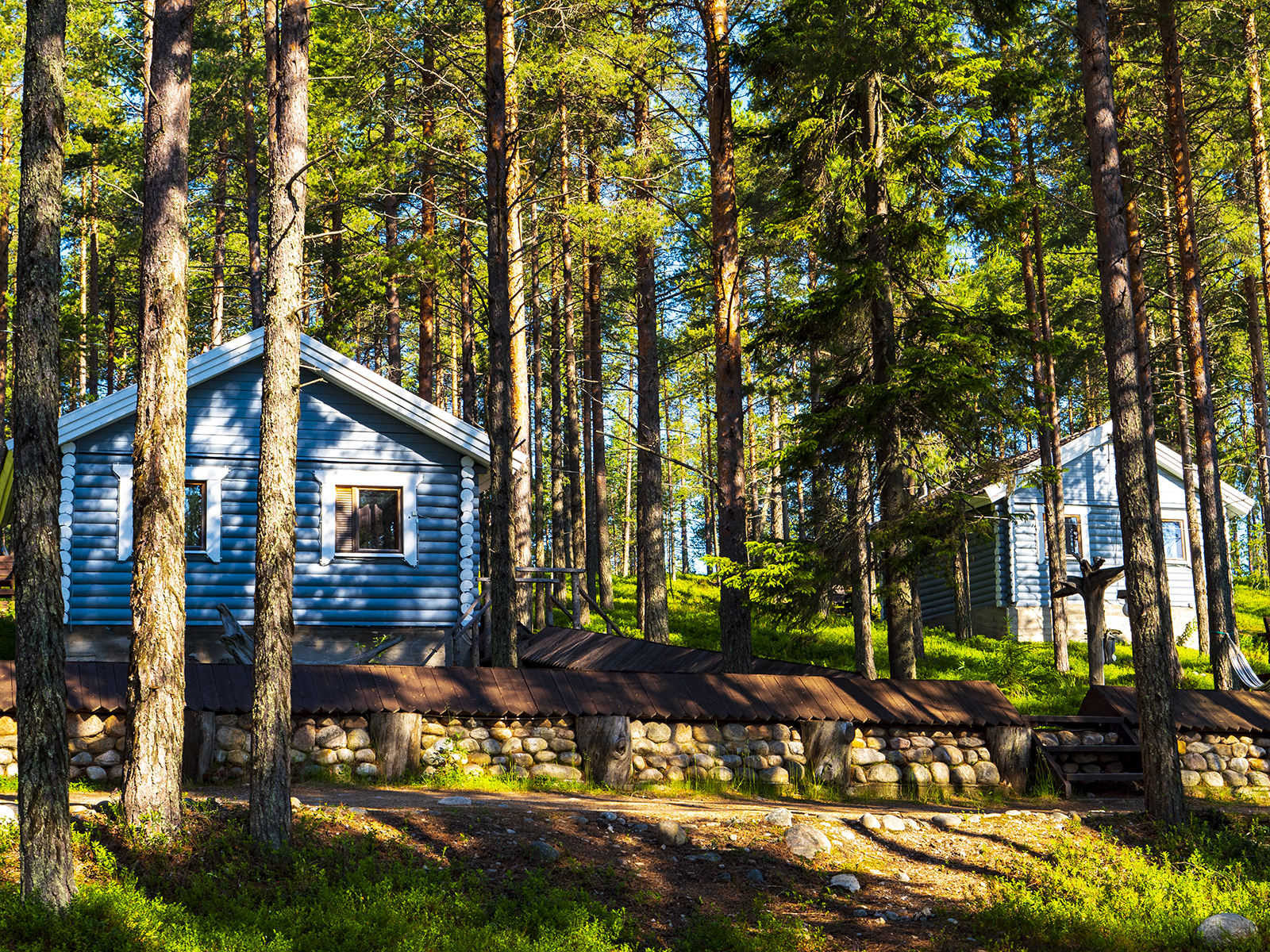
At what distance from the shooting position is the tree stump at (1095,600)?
16.2m

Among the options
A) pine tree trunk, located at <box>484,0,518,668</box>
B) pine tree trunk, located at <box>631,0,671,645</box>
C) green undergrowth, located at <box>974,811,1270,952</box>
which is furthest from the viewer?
pine tree trunk, located at <box>631,0,671,645</box>

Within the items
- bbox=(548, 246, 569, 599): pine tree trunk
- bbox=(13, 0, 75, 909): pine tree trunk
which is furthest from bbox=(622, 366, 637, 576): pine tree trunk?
bbox=(13, 0, 75, 909): pine tree trunk

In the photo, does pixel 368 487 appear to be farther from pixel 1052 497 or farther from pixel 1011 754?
pixel 1052 497

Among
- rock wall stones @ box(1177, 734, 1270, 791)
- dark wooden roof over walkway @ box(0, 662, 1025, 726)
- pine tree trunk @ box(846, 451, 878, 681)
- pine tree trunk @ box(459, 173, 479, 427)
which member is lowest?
rock wall stones @ box(1177, 734, 1270, 791)

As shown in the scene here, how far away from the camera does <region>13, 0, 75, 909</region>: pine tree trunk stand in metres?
6.57

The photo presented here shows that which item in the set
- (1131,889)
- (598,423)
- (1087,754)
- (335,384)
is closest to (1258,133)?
(1087,754)

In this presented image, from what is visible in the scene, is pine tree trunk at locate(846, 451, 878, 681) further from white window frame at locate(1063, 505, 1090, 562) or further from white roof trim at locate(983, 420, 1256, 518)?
white window frame at locate(1063, 505, 1090, 562)

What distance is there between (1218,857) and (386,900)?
748 cm

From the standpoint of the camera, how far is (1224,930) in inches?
315

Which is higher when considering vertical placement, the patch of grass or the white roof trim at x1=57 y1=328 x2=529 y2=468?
the white roof trim at x1=57 y1=328 x2=529 y2=468

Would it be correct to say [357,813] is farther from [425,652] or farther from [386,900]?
[425,652]

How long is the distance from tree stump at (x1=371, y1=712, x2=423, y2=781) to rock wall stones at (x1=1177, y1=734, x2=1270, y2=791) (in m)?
9.72

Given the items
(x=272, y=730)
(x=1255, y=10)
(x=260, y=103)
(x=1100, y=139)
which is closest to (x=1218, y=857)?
(x=1100, y=139)

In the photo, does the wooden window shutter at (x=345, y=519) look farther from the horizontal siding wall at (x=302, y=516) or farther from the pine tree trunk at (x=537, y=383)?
the pine tree trunk at (x=537, y=383)
